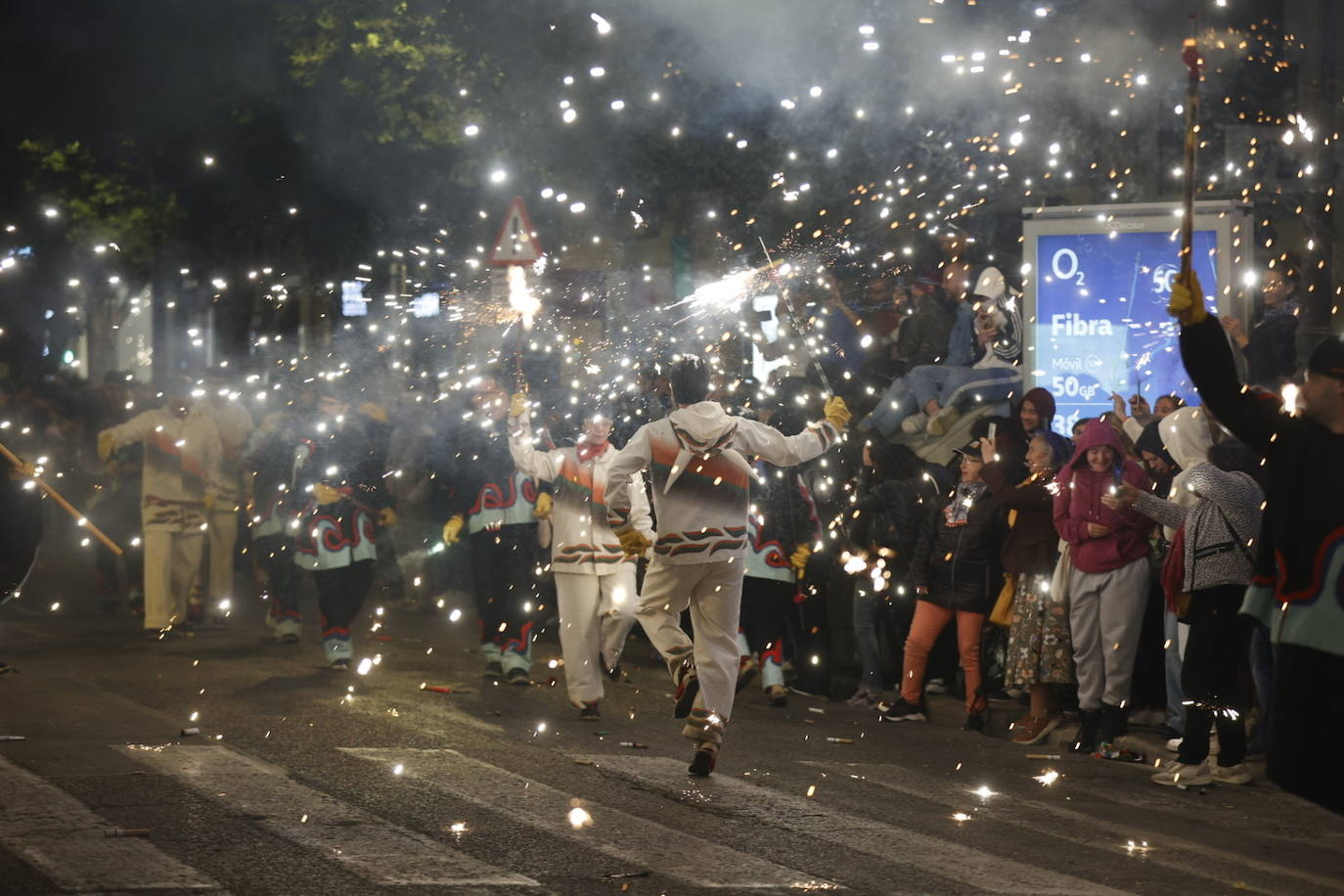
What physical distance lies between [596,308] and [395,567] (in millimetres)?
3268

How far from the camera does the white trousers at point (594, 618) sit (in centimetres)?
1009

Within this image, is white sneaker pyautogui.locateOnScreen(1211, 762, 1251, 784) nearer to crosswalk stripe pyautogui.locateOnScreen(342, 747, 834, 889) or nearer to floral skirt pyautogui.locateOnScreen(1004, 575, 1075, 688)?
floral skirt pyautogui.locateOnScreen(1004, 575, 1075, 688)

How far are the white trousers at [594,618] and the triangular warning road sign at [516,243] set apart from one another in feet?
10.00

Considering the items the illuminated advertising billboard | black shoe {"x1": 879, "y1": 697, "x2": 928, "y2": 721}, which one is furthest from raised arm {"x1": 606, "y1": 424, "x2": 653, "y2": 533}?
the illuminated advertising billboard

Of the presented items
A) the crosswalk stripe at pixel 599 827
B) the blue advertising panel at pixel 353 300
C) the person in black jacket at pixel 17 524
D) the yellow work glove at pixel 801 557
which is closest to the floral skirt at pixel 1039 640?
the yellow work glove at pixel 801 557

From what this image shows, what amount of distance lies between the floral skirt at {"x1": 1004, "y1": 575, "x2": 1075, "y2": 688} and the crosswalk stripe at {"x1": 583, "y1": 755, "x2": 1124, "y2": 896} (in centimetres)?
264

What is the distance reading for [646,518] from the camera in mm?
9680

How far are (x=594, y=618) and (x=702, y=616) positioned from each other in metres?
2.01

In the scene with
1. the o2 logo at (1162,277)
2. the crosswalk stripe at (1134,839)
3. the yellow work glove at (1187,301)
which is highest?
the o2 logo at (1162,277)

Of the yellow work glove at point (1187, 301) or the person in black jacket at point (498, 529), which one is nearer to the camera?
the yellow work glove at point (1187, 301)

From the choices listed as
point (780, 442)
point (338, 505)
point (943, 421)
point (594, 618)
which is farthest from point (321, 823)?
point (943, 421)

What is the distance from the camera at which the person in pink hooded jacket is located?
934cm

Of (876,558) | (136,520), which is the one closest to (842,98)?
(876,558)

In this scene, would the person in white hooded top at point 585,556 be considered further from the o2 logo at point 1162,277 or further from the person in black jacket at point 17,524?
the o2 logo at point 1162,277
